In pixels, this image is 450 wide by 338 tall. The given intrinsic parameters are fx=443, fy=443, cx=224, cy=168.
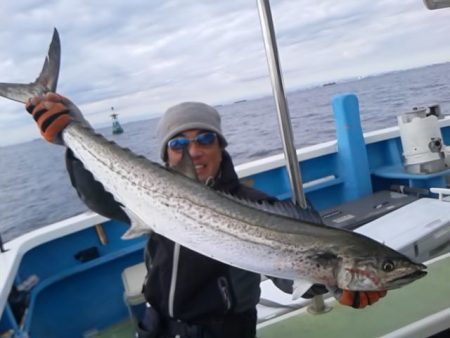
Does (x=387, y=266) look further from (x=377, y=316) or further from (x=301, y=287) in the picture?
(x=377, y=316)

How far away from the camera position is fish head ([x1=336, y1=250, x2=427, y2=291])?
4.90 feet

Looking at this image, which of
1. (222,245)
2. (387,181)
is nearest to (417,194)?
(387,181)

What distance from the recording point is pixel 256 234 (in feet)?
5.08

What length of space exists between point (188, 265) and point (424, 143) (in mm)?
3751

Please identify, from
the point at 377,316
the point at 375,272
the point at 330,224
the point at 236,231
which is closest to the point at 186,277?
the point at 236,231

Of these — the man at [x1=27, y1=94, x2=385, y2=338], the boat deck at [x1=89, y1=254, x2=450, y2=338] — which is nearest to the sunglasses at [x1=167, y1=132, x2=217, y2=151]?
the man at [x1=27, y1=94, x2=385, y2=338]

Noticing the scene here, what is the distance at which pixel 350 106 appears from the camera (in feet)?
17.4

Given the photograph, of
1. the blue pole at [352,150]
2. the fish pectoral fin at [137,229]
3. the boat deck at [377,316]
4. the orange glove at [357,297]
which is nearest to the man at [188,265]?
the orange glove at [357,297]

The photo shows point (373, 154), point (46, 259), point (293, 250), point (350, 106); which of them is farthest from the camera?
point (373, 154)

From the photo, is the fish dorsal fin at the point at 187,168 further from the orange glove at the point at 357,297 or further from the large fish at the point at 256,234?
the orange glove at the point at 357,297

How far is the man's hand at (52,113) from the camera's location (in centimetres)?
188

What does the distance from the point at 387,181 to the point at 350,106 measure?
105 centimetres

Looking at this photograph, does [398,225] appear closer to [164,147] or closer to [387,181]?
[387,181]

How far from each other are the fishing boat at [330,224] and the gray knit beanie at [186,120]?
35 cm
